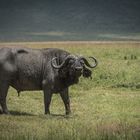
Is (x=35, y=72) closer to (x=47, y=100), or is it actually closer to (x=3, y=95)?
(x=47, y=100)

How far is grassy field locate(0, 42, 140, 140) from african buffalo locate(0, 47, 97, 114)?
67 cm

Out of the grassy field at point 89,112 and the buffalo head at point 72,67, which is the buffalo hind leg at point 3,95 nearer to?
the grassy field at point 89,112

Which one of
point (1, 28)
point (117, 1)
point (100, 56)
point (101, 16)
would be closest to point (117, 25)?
point (101, 16)

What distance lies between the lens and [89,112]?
56.2 ft

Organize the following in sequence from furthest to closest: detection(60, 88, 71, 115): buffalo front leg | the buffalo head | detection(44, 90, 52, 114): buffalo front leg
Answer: detection(60, 88, 71, 115): buffalo front leg, detection(44, 90, 52, 114): buffalo front leg, the buffalo head

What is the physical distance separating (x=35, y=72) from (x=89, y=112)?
5.87ft

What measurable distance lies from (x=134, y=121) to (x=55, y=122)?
1887 millimetres

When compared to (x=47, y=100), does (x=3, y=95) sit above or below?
above

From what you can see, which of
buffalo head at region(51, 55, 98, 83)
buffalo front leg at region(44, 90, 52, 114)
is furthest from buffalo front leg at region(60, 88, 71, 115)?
buffalo head at region(51, 55, 98, 83)

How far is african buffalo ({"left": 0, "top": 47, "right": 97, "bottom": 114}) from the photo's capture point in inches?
653

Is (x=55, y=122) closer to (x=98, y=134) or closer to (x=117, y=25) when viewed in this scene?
(x=98, y=134)

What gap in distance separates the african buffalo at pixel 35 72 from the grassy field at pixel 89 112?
67 cm

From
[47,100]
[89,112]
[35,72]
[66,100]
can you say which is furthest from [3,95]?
[89,112]

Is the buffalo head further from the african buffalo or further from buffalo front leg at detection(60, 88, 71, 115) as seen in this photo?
buffalo front leg at detection(60, 88, 71, 115)
